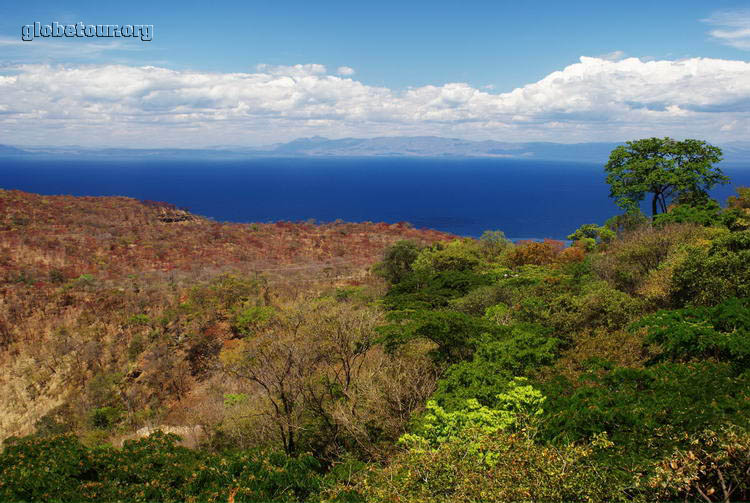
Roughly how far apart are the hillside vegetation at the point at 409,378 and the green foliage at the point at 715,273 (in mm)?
85

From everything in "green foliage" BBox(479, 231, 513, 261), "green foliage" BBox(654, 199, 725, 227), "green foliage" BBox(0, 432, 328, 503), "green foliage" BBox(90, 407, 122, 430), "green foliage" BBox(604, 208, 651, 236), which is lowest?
"green foliage" BBox(90, 407, 122, 430)

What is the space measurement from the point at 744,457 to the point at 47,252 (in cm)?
5463

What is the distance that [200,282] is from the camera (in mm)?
39906

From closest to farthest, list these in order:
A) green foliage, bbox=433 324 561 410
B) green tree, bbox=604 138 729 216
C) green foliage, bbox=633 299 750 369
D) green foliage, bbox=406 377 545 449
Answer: green foliage, bbox=406 377 545 449, green foliage, bbox=633 299 750 369, green foliage, bbox=433 324 561 410, green tree, bbox=604 138 729 216

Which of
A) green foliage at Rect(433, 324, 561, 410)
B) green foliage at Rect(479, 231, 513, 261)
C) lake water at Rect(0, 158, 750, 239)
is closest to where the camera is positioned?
green foliage at Rect(433, 324, 561, 410)

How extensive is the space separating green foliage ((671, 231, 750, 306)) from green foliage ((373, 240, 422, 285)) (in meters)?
21.2

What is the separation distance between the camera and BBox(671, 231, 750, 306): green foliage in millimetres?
17578

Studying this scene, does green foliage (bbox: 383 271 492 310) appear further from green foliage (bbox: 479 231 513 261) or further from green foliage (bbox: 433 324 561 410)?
green foliage (bbox: 479 231 513 261)

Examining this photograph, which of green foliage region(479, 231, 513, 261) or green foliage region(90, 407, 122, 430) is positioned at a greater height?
green foliage region(479, 231, 513, 261)

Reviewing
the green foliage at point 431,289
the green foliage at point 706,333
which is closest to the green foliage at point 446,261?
the green foliage at point 431,289

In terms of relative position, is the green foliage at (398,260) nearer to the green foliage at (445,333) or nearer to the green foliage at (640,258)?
the green foliage at (640,258)

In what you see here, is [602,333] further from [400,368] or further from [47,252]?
[47,252]

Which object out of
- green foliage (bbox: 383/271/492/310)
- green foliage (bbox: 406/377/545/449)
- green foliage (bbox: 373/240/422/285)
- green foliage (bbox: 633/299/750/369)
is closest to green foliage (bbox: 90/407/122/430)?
green foliage (bbox: 383/271/492/310)

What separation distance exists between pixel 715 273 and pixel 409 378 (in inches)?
502
